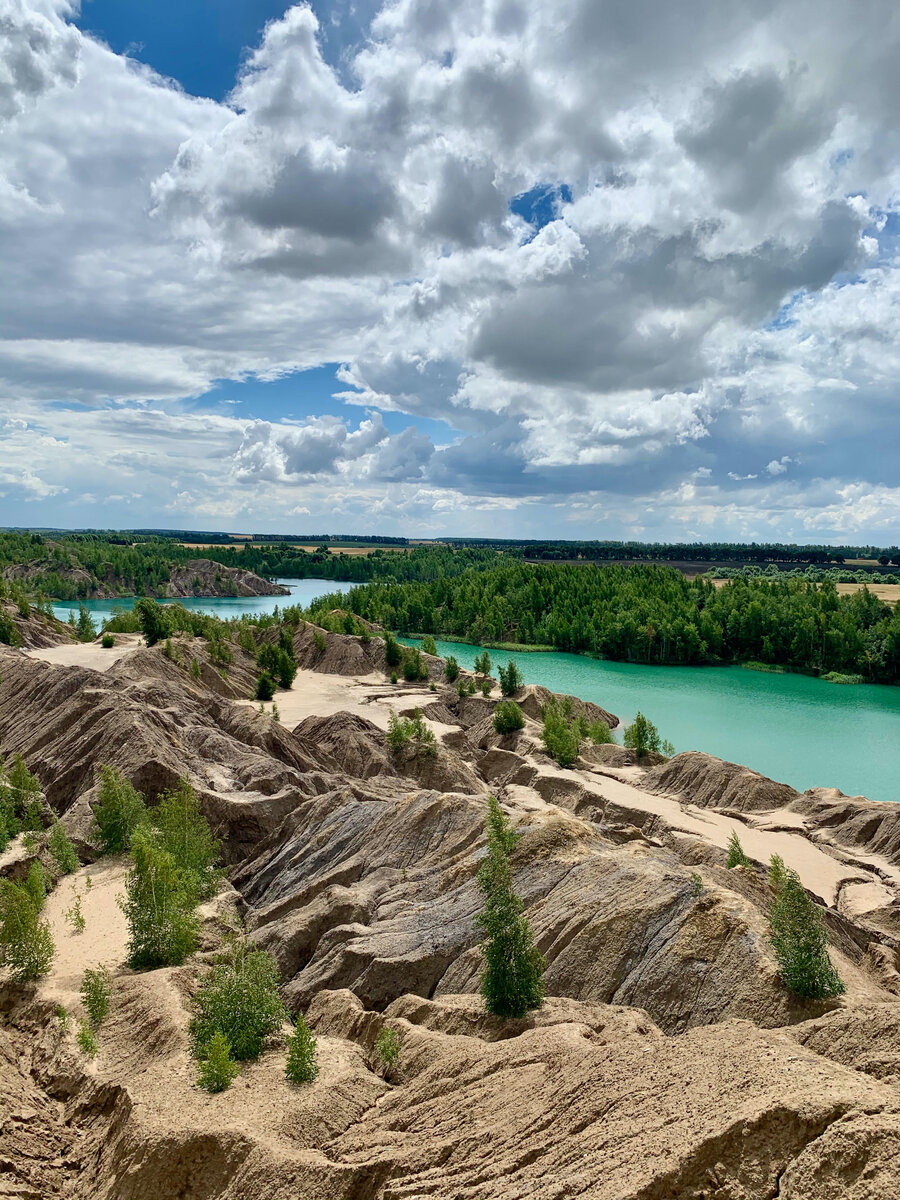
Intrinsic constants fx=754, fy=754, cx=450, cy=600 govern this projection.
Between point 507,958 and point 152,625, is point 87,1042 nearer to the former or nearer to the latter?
point 507,958

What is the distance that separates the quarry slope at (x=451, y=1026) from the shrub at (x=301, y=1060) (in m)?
0.26

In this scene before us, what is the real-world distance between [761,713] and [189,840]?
63457 mm

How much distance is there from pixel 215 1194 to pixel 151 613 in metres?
61.6

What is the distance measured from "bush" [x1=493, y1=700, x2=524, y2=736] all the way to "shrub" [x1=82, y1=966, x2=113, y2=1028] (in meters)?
39.0

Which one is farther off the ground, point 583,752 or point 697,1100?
point 697,1100

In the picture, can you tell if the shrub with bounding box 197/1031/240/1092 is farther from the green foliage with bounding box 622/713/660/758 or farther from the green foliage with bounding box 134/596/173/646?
the green foliage with bounding box 134/596/173/646

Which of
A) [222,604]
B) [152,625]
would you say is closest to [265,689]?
[152,625]

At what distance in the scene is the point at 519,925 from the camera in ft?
54.0

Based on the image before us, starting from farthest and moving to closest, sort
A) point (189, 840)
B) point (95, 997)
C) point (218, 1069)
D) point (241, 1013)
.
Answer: point (189, 840) → point (95, 997) → point (241, 1013) → point (218, 1069)

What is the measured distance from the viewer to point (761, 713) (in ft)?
249

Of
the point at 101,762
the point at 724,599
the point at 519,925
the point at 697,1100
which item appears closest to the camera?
the point at 697,1100

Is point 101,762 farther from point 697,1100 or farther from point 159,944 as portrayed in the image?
point 697,1100

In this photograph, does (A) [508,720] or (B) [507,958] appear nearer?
(B) [507,958]

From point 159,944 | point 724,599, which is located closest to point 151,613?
point 159,944
